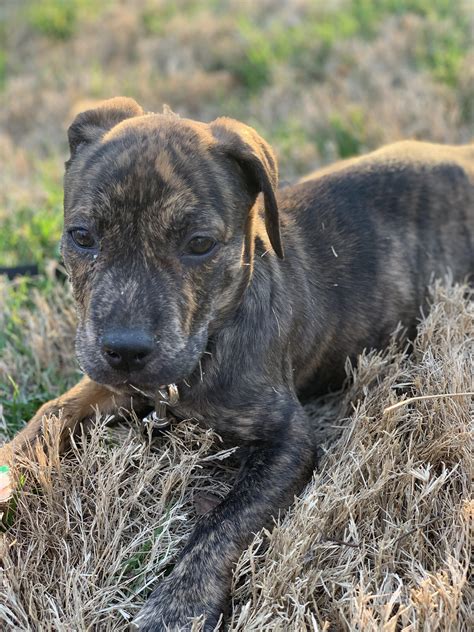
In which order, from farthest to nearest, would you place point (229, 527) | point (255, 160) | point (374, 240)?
1. point (374, 240)
2. point (255, 160)
3. point (229, 527)

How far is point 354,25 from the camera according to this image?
31.1ft

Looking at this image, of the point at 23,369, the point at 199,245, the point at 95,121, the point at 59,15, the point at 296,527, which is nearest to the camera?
the point at 296,527

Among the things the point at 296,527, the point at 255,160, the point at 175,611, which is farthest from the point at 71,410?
the point at 255,160

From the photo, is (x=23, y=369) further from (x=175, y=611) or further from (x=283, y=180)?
(x=283, y=180)

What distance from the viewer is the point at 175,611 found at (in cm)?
275

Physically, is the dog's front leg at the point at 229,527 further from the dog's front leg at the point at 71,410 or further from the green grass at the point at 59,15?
the green grass at the point at 59,15

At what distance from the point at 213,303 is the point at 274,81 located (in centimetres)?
603

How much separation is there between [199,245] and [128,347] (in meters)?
0.58

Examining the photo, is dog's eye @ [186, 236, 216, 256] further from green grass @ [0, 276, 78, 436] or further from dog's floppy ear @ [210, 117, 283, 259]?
green grass @ [0, 276, 78, 436]

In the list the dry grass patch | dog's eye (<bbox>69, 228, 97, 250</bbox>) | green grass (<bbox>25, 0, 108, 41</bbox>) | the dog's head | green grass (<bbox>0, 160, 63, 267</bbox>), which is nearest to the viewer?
the dry grass patch

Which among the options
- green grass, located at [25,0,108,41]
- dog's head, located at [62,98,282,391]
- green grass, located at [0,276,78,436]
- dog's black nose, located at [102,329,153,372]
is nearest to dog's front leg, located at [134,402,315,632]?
dog's head, located at [62,98,282,391]

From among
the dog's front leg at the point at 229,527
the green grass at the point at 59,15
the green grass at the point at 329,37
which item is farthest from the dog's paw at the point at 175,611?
the green grass at the point at 59,15

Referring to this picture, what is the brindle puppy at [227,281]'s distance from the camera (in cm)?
293

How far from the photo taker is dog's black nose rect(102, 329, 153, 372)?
Result: 111 inches
